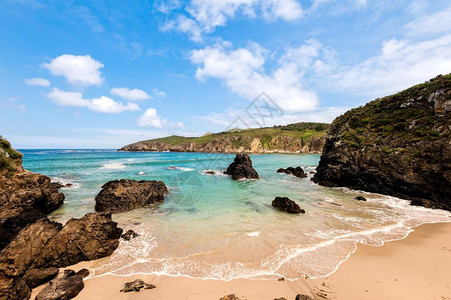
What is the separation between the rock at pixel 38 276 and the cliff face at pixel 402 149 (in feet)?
77.3

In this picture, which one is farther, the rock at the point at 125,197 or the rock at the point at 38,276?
the rock at the point at 125,197

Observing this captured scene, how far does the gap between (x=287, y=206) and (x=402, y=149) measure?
14.8 metres

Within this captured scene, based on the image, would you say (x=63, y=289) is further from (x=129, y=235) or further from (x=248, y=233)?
(x=248, y=233)

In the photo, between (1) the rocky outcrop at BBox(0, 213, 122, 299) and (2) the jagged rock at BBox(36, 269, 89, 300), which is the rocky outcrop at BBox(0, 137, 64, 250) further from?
(2) the jagged rock at BBox(36, 269, 89, 300)

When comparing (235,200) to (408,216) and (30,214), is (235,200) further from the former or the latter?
(30,214)

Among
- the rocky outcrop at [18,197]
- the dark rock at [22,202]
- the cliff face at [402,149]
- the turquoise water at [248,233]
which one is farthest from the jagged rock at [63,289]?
the cliff face at [402,149]

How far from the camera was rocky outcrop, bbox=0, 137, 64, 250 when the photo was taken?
1037 centimetres

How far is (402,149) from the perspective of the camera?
18594 mm

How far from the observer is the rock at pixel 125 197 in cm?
1424

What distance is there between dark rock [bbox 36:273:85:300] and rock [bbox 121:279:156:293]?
1377mm

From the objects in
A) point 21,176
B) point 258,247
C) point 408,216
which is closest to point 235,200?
point 258,247

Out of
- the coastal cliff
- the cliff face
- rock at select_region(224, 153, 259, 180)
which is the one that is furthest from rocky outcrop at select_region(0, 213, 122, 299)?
the coastal cliff

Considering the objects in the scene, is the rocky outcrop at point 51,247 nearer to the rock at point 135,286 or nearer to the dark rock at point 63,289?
the dark rock at point 63,289

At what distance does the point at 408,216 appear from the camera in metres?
12.7
